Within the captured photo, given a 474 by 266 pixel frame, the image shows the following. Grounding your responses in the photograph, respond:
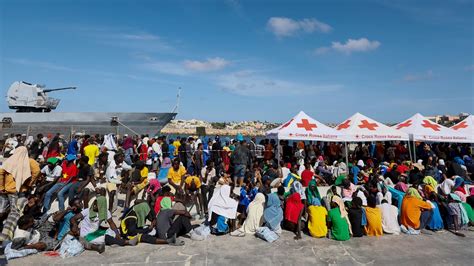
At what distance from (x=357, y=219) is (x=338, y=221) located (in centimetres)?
45

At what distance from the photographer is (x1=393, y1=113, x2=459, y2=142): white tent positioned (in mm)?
12977

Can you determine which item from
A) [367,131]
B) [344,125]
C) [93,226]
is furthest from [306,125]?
[93,226]

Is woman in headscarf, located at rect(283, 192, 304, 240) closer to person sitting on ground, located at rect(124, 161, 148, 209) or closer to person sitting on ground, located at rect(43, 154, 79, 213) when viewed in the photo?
person sitting on ground, located at rect(124, 161, 148, 209)

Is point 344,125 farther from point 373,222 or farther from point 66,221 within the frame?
point 66,221

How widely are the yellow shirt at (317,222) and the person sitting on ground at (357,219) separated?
0.53 metres

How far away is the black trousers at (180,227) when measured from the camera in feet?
19.9

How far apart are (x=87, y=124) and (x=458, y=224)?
32338mm

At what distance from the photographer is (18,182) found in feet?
22.2

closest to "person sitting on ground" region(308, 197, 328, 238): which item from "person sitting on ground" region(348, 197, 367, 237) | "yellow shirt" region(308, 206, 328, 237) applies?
"yellow shirt" region(308, 206, 328, 237)

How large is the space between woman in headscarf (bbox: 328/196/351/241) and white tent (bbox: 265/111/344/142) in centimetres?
528

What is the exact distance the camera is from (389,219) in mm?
6621

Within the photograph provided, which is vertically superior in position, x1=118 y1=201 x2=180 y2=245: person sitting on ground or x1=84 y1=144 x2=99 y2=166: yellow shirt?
x1=84 y1=144 x2=99 y2=166: yellow shirt

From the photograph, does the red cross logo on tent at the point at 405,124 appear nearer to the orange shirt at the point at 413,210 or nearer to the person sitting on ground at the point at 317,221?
the orange shirt at the point at 413,210

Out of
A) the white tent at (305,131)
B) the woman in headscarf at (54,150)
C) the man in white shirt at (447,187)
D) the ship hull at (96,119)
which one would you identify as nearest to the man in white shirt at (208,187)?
the white tent at (305,131)
